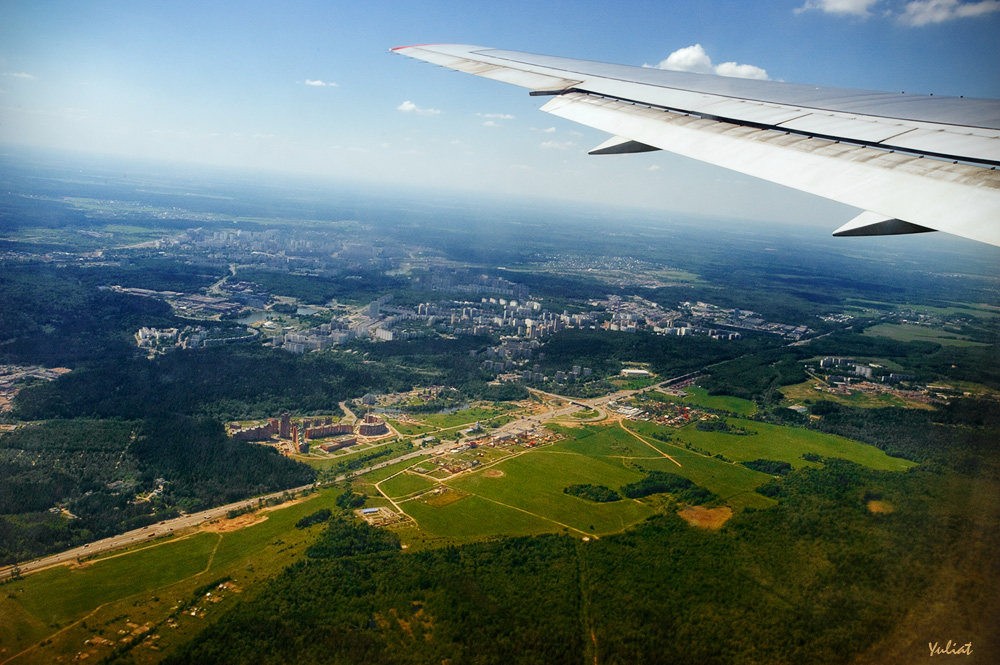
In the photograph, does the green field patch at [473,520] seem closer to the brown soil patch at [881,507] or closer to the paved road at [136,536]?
the paved road at [136,536]

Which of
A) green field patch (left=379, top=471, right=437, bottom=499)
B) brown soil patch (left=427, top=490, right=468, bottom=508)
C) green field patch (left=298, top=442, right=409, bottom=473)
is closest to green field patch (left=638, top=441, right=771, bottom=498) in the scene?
brown soil patch (left=427, top=490, right=468, bottom=508)

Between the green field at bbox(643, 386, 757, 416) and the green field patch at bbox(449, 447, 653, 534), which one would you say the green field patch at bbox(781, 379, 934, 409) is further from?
the green field patch at bbox(449, 447, 653, 534)

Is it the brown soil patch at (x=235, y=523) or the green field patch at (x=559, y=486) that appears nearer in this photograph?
the brown soil patch at (x=235, y=523)

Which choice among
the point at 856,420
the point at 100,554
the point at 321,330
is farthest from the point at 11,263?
the point at 856,420

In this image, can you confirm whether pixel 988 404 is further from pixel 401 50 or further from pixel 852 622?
pixel 401 50

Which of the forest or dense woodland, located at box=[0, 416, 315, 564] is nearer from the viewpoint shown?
the forest

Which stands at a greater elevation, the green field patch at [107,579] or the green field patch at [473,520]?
the green field patch at [473,520]

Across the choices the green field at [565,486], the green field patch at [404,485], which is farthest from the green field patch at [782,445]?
the green field patch at [404,485]
